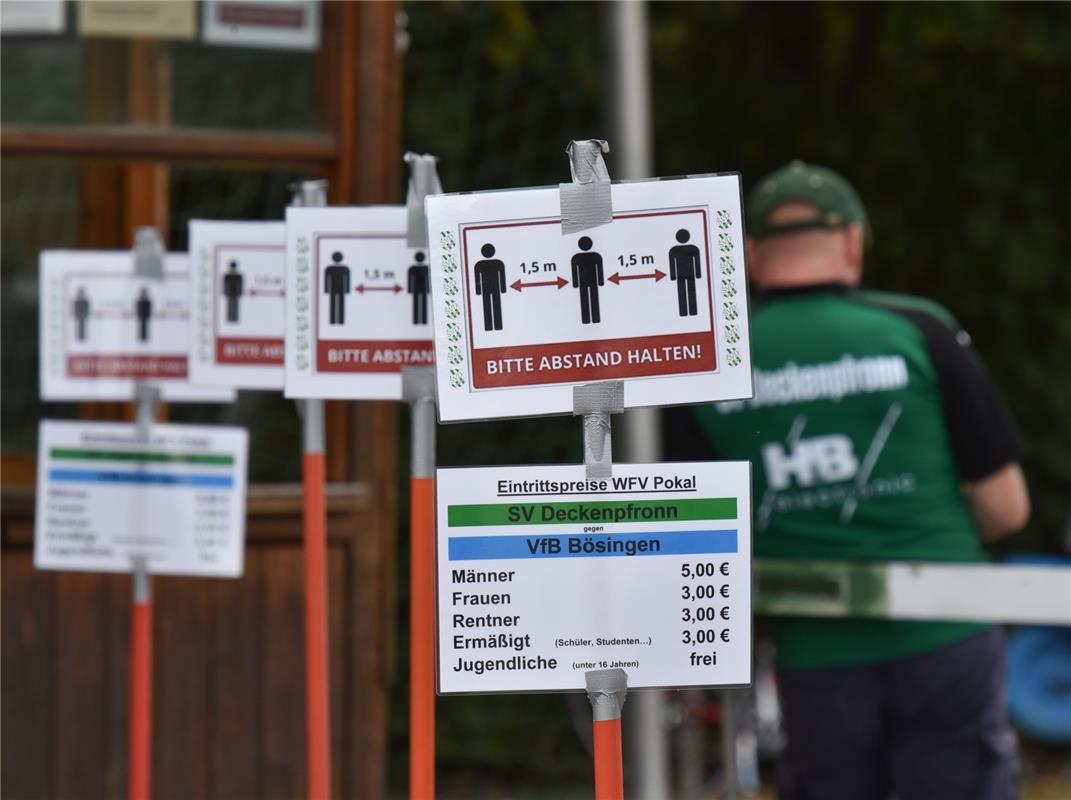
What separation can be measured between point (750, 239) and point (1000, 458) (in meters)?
0.68

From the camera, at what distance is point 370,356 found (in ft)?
9.63

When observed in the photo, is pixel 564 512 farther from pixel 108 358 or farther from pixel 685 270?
pixel 108 358

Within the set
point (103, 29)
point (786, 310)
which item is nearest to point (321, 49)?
point (103, 29)

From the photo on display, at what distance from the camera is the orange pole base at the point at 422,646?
278 cm

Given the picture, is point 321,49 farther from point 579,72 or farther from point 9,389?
point 579,72

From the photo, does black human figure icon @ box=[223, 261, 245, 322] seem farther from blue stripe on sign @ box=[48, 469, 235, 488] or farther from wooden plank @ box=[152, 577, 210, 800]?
wooden plank @ box=[152, 577, 210, 800]

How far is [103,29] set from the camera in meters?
4.20

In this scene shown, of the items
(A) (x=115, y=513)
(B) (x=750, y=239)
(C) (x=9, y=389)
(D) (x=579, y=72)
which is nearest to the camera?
(A) (x=115, y=513)

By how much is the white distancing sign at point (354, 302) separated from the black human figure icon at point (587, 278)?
17.9 inches

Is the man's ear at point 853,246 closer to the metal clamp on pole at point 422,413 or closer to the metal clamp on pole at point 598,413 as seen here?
the metal clamp on pole at point 422,413

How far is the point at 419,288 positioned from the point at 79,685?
68.0 inches

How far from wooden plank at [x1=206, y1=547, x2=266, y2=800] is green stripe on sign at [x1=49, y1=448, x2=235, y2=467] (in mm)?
797

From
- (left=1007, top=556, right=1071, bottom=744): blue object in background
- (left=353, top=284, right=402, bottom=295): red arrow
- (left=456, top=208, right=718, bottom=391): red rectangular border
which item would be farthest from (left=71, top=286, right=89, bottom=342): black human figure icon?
(left=1007, top=556, right=1071, bottom=744): blue object in background

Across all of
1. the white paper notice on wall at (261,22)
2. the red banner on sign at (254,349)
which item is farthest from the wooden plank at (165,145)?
the red banner on sign at (254,349)
